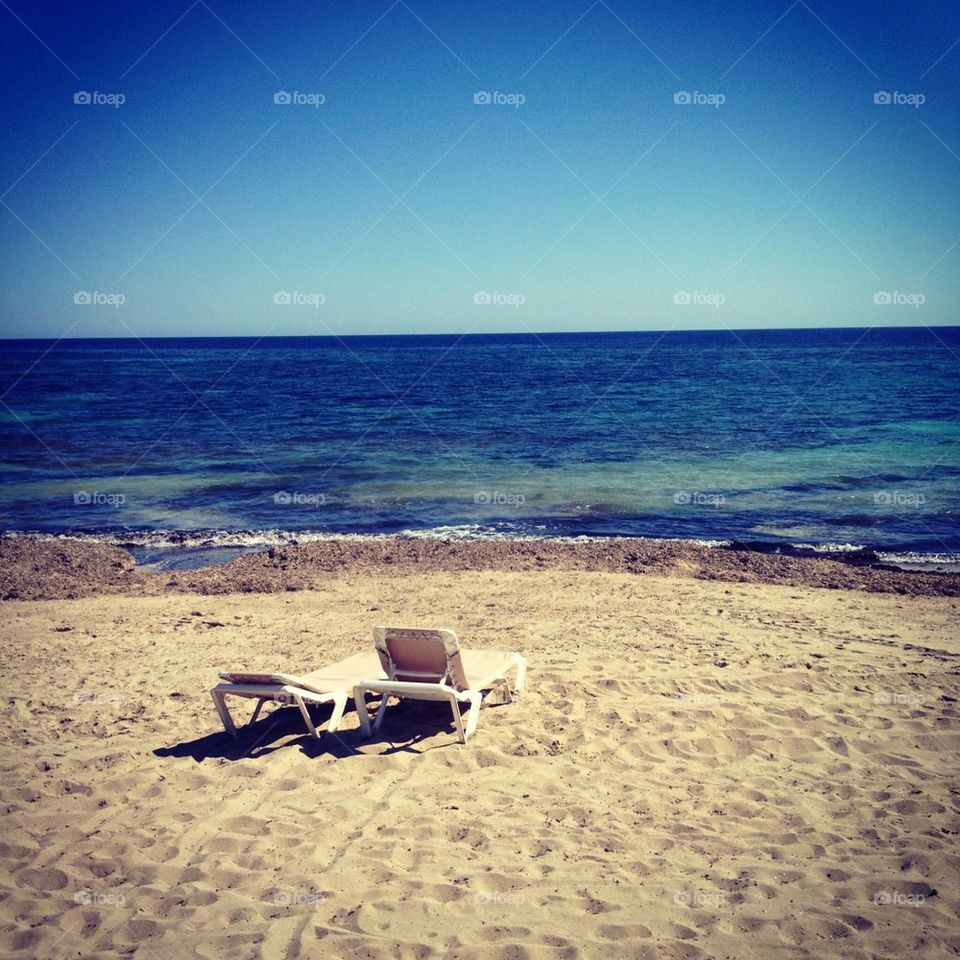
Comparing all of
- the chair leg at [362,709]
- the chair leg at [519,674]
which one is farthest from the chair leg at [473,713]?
the chair leg at [362,709]

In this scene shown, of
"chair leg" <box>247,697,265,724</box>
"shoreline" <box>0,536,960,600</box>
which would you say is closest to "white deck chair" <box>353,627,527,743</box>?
"chair leg" <box>247,697,265,724</box>

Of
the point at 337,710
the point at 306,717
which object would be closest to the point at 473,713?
the point at 337,710

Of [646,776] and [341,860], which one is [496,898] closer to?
[341,860]

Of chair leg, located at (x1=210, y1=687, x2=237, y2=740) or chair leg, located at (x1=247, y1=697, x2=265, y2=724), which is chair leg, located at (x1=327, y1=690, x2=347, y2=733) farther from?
chair leg, located at (x1=210, y1=687, x2=237, y2=740)

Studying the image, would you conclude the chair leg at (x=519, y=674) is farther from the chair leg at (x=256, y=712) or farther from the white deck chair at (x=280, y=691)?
the chair leg at (x=256, y=712)

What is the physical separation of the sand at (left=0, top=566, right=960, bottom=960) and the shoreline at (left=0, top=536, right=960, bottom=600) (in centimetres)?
292

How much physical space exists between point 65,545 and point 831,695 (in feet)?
42.7

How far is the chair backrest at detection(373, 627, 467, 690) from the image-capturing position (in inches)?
235

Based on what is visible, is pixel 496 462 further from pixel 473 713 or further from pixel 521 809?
pixel 521 809

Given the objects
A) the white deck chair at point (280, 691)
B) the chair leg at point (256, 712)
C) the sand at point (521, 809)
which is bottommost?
the sand at point (521, 809)

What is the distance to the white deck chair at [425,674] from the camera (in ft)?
19.2

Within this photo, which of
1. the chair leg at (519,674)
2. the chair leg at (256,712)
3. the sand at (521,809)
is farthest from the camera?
the chair leg at (519,674)

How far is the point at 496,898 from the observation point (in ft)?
13.2

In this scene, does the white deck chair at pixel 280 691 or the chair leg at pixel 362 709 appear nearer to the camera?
the white deck chair at pixel 280 691
